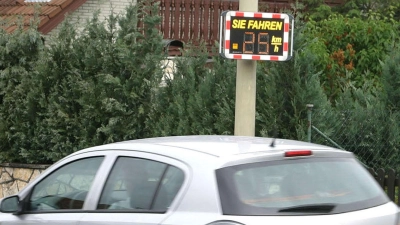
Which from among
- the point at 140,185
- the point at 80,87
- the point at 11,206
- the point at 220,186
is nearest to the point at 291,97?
the point at 80,87

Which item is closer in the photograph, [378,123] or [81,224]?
[81,224]

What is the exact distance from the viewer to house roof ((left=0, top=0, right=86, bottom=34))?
15.4 metres

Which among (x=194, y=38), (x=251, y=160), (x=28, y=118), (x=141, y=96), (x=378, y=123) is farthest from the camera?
(x=194, y=38)

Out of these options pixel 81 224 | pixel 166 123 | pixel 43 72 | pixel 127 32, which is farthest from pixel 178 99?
pixel 81 224

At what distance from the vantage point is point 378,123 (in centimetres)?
990

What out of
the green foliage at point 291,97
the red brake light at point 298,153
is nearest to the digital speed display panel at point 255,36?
the green foliage at point 291,97

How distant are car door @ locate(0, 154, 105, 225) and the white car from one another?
0.01 metres

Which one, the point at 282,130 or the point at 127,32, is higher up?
the point at 127,32

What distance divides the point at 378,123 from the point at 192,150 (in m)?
5.19

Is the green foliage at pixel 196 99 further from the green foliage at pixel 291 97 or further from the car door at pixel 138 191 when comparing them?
the car door at pixel 138 191

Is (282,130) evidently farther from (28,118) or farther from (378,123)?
(28,118)

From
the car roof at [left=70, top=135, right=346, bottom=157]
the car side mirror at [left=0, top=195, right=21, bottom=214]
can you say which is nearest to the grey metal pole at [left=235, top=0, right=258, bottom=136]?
the car roof at [left=70, top=135, right=346, bottom=157]

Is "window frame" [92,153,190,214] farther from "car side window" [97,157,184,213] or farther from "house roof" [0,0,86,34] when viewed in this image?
"house roof" [0,0,86,34]

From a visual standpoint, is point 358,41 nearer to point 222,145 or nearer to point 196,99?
point 196,99
